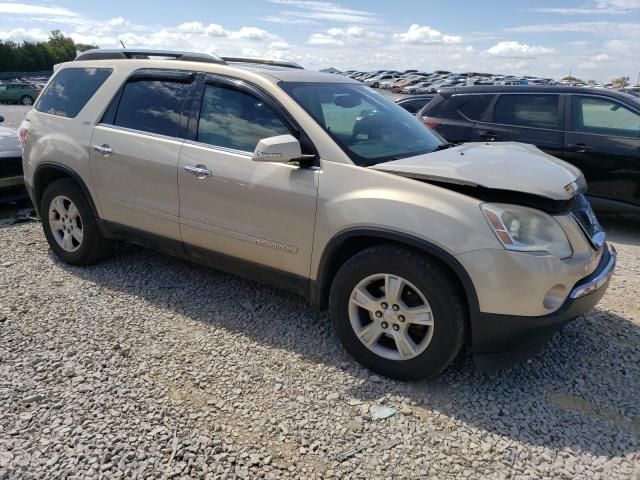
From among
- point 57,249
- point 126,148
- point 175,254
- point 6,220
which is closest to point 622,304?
point 175,254

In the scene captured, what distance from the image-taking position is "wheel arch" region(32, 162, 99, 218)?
443 cm

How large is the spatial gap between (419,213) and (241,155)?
1324 mm

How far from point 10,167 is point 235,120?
4.15 meters

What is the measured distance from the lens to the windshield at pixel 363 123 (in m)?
3.42

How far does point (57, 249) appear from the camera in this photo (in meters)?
4.80

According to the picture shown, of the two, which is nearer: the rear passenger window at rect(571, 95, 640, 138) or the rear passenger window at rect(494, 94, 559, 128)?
the rear passenger window at rect(571, 95, 640, 138)

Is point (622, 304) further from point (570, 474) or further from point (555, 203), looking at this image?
point (570, 474)

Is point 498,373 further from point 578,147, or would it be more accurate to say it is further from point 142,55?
point 578,147

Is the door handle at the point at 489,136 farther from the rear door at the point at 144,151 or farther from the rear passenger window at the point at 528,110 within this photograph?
the rear door at the point at 144,151

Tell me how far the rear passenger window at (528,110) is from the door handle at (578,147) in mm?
331

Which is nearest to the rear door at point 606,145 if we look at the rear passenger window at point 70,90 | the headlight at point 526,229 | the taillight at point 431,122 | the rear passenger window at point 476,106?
the rear passenger window at point 476,106

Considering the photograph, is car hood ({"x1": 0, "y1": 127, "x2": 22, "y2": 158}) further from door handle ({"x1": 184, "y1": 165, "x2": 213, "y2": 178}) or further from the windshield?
the windshield

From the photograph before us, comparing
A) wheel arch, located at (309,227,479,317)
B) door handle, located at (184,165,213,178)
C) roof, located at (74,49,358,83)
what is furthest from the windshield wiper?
door handle, located at (184,165,213,178)

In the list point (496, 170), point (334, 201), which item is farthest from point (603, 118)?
point (334, 201)
